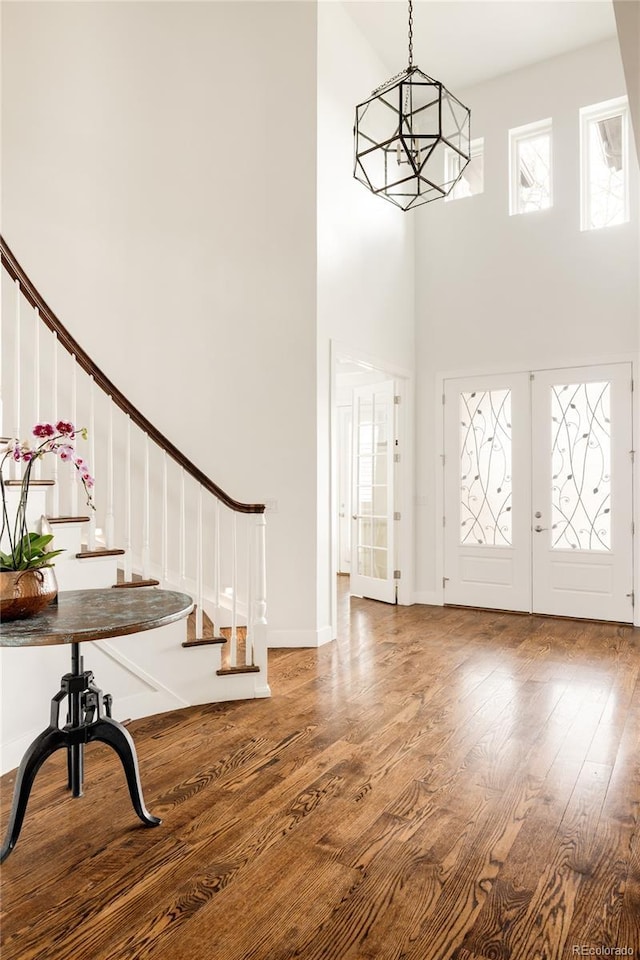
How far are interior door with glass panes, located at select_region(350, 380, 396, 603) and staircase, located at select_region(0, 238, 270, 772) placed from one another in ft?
6.94

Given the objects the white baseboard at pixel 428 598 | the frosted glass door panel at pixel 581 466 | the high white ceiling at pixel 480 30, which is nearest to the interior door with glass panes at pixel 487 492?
the white baseboard at pixel 428 598

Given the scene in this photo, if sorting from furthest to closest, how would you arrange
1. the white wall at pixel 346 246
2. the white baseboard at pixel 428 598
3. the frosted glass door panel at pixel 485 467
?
the white baseboard at pixel 428 598, the frosted glass door panel at pixel 485 467, the white wall at pixel 346 246

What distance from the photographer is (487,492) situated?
6.22 m

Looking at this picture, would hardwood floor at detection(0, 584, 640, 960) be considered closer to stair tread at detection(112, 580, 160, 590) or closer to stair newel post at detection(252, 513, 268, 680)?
stair newel post at detection(252, 513, 268, 680)

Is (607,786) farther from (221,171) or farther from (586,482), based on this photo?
(221,171)

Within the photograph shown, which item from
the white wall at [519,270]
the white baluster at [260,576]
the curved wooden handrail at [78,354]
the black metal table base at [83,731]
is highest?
the white wall at [519,270]

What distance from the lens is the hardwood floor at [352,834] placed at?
5.74 ft

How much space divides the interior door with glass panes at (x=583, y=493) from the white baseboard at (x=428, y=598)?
0.98 metres

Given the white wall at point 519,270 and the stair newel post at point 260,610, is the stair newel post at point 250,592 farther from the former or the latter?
the white wall at point 519,270

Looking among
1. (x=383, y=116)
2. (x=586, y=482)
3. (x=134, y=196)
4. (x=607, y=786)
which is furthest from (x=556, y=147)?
(x=607, y=786)

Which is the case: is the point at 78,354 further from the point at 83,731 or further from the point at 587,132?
the point at 587,132

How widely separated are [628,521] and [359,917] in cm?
466

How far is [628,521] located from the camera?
18.1ft

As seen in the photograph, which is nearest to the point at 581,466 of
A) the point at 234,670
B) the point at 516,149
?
the point at 516,149
